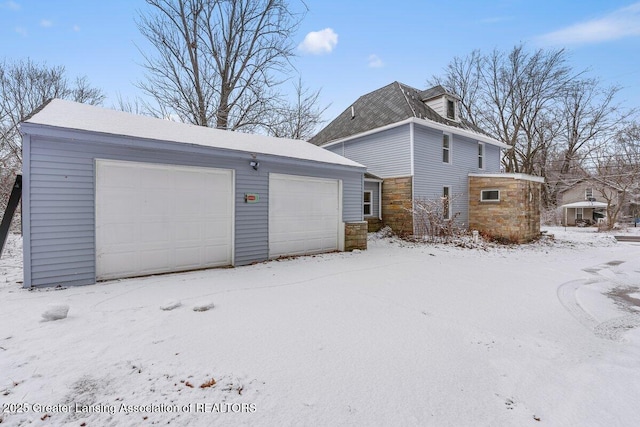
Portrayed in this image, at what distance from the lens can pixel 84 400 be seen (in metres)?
1.97

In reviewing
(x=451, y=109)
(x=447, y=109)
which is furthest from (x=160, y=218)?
(x=451, y=109)

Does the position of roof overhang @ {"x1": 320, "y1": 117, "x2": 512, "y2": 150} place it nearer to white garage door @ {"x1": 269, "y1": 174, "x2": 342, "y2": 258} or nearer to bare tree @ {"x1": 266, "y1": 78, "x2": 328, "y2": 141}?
bare tree @ {"x1": 266, "y1": 78, "x2": 328, "y2": 141}

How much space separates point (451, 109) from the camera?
46.3ft

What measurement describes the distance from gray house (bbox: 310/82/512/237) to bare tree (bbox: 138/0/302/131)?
15.1 ft

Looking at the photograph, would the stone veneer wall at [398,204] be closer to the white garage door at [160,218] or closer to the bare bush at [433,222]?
the bare bush at [433,222]

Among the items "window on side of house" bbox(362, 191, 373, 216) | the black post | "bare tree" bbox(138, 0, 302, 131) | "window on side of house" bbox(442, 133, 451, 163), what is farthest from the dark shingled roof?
the black post

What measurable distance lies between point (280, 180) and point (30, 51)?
1946cm

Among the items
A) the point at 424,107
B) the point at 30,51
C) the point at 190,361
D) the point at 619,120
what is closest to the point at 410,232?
the point at 424,107

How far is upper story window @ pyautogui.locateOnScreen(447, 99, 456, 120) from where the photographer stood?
45.8 ft

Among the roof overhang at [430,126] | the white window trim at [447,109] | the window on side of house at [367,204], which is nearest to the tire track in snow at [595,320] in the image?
the window on side of house at [367,204]

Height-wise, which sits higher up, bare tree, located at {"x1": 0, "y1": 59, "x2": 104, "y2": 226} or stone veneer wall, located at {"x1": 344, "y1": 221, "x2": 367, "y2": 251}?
bare tree, located at {"x1": 0, "y1": 59, "x2": 104, "y2": 226}

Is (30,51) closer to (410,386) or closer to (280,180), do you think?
(280,180)

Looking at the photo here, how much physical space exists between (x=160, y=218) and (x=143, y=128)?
189 centimetres

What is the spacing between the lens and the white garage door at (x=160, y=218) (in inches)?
201
